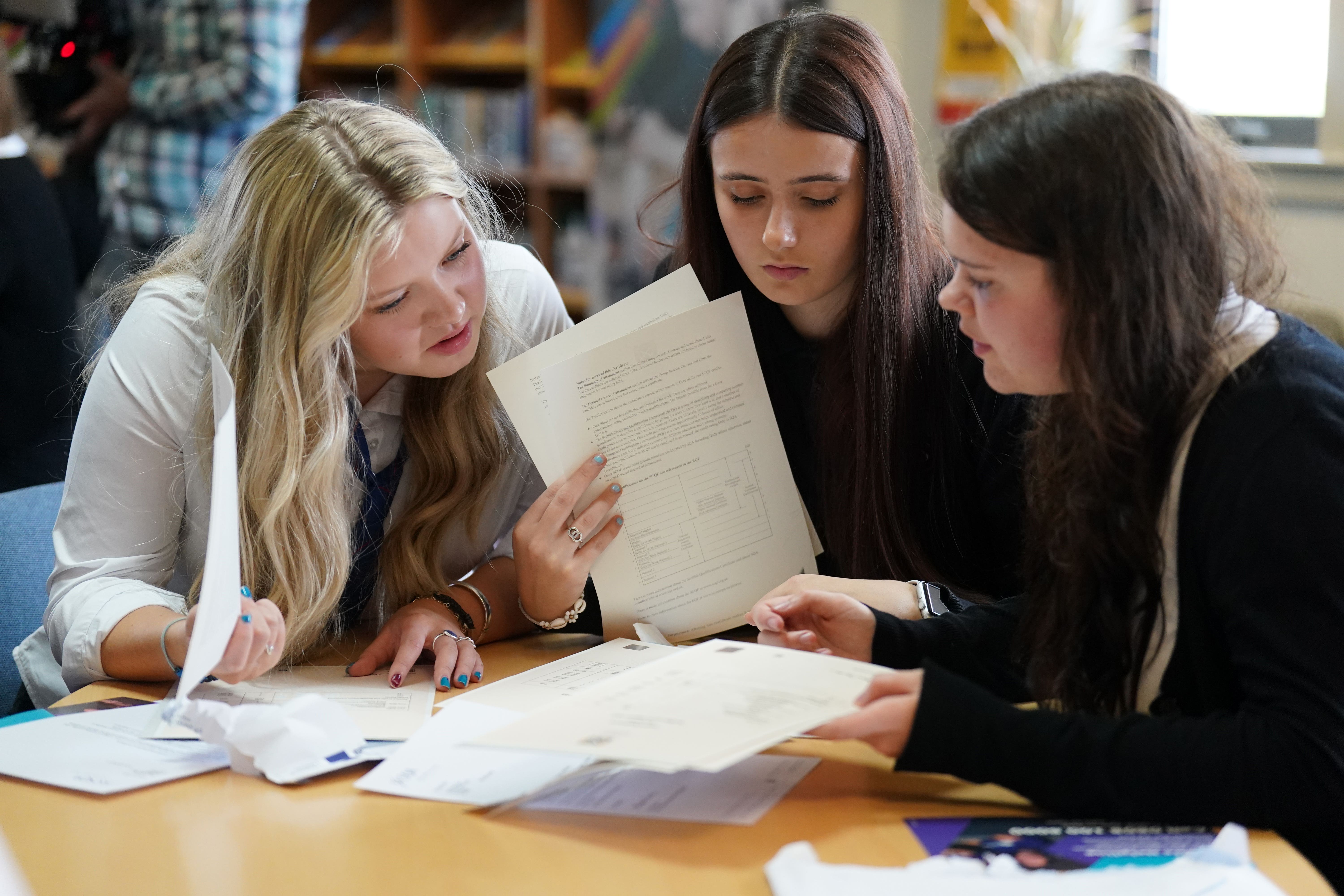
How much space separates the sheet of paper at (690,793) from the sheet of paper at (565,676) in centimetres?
13

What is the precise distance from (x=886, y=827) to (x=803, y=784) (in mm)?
100

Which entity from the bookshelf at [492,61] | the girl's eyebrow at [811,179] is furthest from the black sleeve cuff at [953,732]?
the bookshelf at [492,61]

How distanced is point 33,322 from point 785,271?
1713 millimetres

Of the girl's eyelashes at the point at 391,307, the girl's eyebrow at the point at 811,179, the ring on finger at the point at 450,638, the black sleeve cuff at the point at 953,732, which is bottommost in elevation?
the ring on finger at the point at 450,638

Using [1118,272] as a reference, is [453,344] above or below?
below

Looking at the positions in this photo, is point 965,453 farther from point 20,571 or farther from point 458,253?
point 20,571

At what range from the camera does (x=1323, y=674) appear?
35.2 inches

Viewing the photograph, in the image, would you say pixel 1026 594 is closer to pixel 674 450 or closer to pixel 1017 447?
Result: pixel 1017 447

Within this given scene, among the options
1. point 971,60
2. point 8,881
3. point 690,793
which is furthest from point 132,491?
point 971,60

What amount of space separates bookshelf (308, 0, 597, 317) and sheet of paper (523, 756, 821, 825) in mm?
3122

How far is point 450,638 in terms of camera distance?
4.41 ft

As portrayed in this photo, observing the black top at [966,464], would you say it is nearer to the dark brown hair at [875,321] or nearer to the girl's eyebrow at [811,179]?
the dark brown hair at [875,321]

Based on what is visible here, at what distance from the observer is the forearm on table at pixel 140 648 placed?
50.7 inches

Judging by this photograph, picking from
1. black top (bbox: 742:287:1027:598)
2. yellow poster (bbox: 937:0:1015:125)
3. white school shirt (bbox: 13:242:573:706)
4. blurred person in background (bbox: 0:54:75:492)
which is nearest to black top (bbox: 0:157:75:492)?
blurred person in background (bbox: 0:54:75:492)
